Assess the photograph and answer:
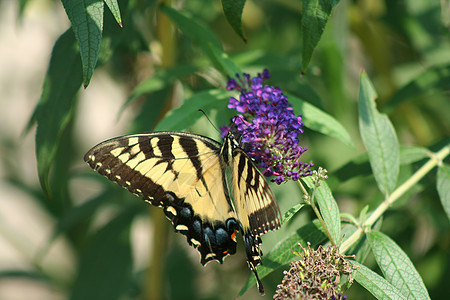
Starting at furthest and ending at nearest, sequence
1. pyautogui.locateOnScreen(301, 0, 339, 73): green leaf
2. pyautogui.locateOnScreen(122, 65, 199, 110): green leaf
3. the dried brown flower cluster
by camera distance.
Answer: pyautogui.locateOnScreen(122, 65, 199, 110): green leaf < pyautogui.locateOnScreen(301, 0, 339, 73): green leaf < the dried brown flower cluster

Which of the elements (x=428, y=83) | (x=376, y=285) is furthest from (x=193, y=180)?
(x=428, y=83)

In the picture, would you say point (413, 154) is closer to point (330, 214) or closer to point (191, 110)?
point (330, 214)

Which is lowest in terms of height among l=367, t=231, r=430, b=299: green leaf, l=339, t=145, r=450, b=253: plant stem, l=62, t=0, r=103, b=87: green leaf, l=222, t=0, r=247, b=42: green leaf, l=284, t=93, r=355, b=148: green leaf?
l=367, t=231, r=430, b=299: green leaf

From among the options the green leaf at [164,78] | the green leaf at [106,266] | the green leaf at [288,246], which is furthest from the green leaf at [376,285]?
the green leaf at [106,266]

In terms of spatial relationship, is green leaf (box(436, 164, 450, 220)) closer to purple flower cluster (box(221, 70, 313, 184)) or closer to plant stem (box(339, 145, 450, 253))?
plant stem (box(339, 145, 450, 253))

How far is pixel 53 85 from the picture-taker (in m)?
1.18

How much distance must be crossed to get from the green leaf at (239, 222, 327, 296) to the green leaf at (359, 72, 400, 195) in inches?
8.3

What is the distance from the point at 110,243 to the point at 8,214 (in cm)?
209

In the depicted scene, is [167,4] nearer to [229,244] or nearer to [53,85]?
[53,85]

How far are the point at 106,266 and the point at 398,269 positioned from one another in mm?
1089

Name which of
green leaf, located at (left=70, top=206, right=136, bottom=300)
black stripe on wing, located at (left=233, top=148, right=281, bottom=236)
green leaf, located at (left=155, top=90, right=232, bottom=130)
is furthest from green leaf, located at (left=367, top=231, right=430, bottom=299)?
green leaf, located at (left=70, top=206, right=136, bottom=300)

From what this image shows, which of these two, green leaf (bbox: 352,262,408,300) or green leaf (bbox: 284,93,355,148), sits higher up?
green leaf (bbox: 284,93,355,148)

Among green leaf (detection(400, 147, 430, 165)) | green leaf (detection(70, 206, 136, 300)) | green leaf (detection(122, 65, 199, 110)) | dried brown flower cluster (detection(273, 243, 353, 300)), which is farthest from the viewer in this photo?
green leaf (detection(70, 206, 136, 300))

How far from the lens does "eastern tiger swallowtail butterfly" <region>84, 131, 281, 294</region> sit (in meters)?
1.13
